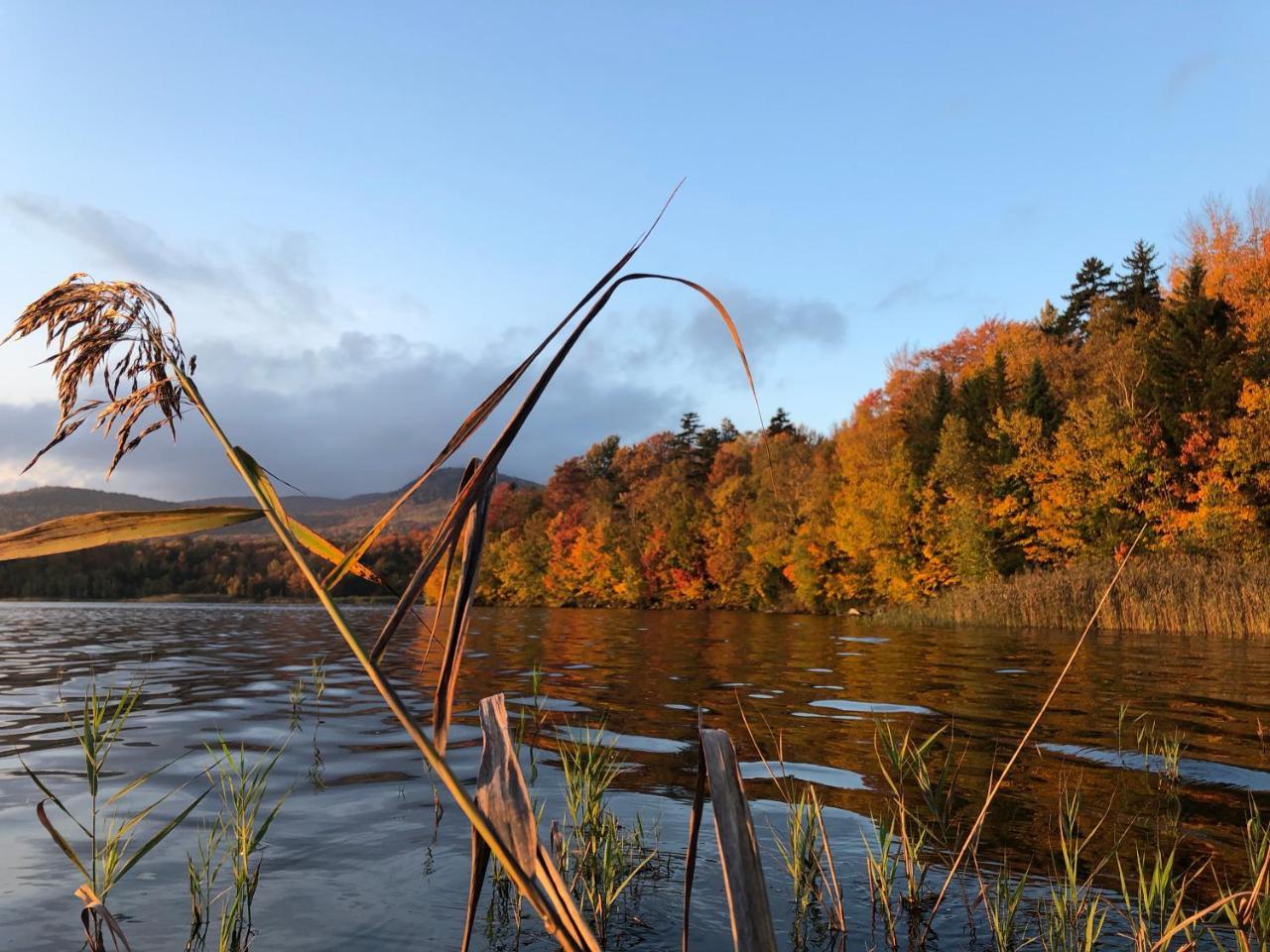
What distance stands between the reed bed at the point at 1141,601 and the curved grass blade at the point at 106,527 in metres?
24.3

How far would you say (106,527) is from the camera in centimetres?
99

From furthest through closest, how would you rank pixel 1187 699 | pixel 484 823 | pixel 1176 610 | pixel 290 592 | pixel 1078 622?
1. pixel 290 592
2. pixel 1078 622
3. pixel 1176 610
4. pixel 1187 699
5. pixel 484 823

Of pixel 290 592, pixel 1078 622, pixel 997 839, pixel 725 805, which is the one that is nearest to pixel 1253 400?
pixel 1078 622

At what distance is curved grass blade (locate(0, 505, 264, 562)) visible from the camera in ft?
3.10

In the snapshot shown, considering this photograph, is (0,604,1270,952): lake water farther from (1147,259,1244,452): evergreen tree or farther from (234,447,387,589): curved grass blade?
(1147,259,1244,452): evergreen tree

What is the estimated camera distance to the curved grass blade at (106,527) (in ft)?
3.10

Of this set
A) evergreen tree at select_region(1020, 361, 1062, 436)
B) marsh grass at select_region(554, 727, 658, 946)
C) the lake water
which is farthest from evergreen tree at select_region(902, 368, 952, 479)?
marsh grass at select_region(554, 727, 658, 946)

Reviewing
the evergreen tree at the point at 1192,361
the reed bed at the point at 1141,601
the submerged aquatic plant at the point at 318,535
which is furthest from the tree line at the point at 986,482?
the submerged aquatic plant at the point at 318,535

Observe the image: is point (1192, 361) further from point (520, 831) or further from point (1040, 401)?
point (520, 831)

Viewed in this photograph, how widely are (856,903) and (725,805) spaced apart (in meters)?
3.93

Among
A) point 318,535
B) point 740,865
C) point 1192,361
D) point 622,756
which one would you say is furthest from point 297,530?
point 1192,361

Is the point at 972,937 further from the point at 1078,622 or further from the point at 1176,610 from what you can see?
the point at 1078,622

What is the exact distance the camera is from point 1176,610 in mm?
22547

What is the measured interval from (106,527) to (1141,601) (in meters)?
27.7
